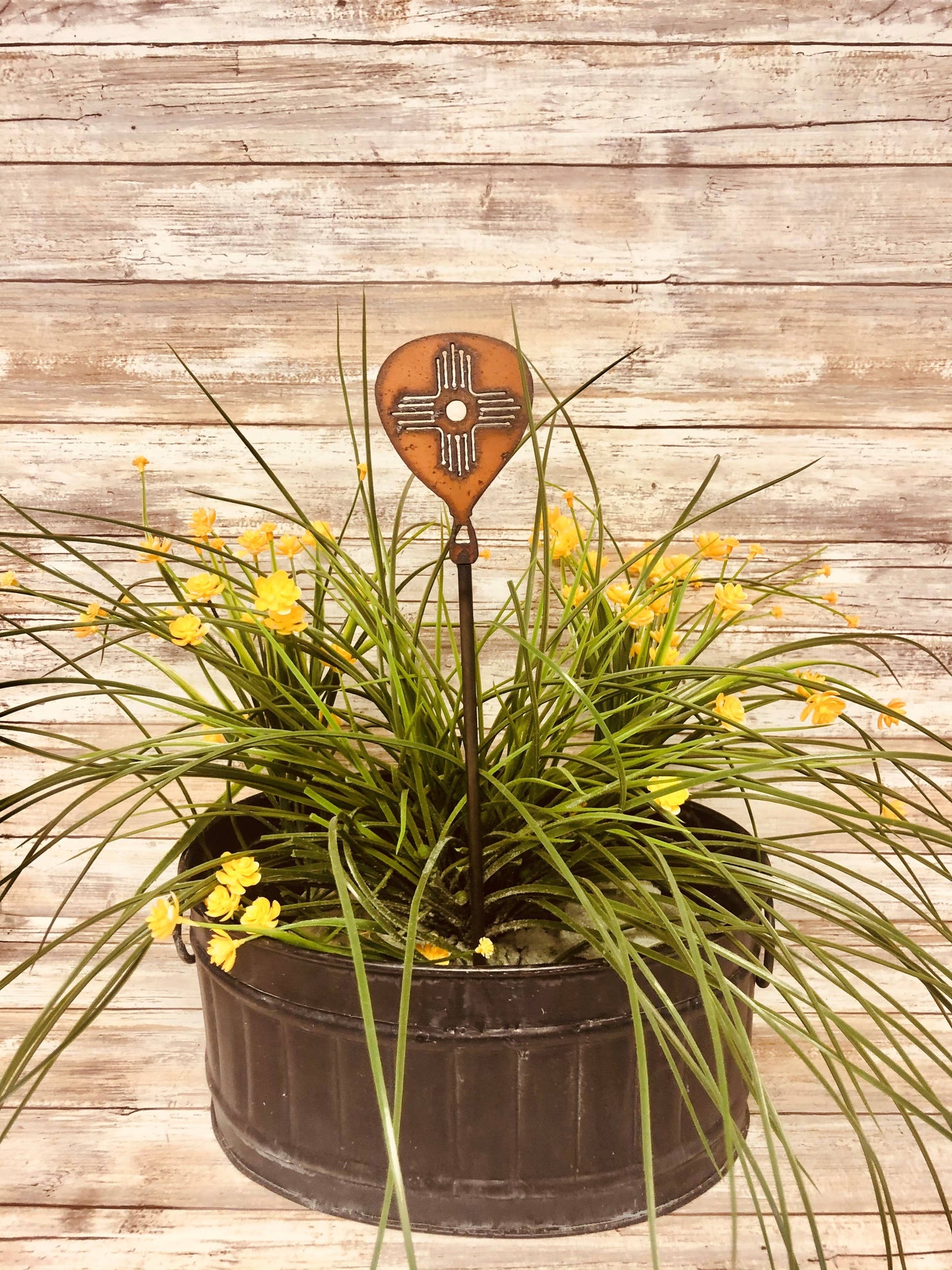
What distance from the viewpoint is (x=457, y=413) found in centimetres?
57

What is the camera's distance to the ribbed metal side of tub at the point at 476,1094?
0.63 m

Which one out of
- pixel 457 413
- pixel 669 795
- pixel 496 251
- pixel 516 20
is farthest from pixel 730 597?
pixel 516 20

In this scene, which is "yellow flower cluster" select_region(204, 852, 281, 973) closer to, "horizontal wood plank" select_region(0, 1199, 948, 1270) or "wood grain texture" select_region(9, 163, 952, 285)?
"horizontal wood plank" select_region(0, 1199, 948, 1270)

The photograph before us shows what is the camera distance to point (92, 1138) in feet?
2.96

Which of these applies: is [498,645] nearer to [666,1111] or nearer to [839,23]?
[666,1111]

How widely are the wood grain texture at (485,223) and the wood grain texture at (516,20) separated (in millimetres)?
→ 122

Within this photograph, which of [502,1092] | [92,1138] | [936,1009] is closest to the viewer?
[502,1092]

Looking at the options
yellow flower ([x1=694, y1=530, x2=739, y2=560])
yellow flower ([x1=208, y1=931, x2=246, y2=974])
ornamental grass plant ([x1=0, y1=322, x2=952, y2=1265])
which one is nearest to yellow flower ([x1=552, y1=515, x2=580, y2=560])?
ornamental grass plant ([x1=0, y1=322, x2=952, y2=1265])

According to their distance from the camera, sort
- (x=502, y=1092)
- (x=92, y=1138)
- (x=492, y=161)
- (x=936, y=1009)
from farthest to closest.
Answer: (x=936, y=1009), (x=492, y=161), (x=92, y=1138), (x=502, y=1092)

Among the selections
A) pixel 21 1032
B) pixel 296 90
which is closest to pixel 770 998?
pixel 21 1032

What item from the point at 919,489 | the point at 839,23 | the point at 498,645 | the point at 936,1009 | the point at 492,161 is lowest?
the point at 936,1009

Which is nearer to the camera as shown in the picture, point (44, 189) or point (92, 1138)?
point (92, 1138)

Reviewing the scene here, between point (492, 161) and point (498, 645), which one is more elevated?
point (492, 161)

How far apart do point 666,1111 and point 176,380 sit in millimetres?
850
